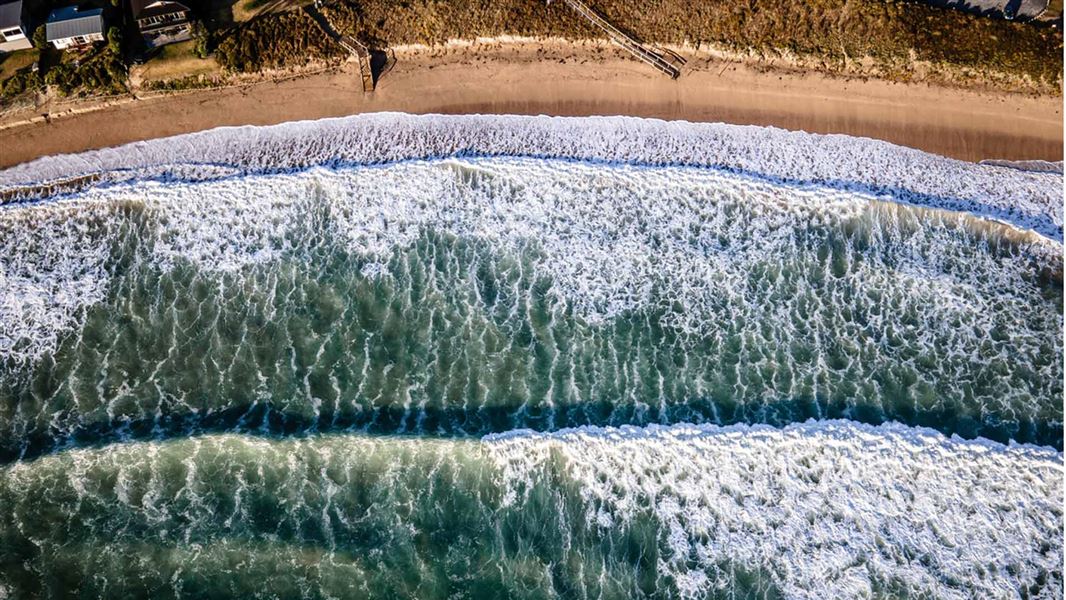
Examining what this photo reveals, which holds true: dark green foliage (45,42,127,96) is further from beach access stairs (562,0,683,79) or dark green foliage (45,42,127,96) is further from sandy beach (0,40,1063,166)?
beach access stairs (562,0,683,79)

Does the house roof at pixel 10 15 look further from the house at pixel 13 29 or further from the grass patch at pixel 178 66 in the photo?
the grass patch at pixel 178 66

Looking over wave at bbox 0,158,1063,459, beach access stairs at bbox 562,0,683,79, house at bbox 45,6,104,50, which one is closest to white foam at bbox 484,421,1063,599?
wave at bbox 0,158,1063,459

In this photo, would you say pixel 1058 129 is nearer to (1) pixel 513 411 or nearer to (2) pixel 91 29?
(1) pixel 513 411

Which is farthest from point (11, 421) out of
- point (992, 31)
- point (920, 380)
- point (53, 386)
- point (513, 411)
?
point (992, 31)

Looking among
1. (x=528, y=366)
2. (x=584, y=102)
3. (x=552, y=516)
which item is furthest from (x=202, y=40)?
(x=552, y=516)

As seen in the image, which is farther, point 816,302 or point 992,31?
point 992,31
